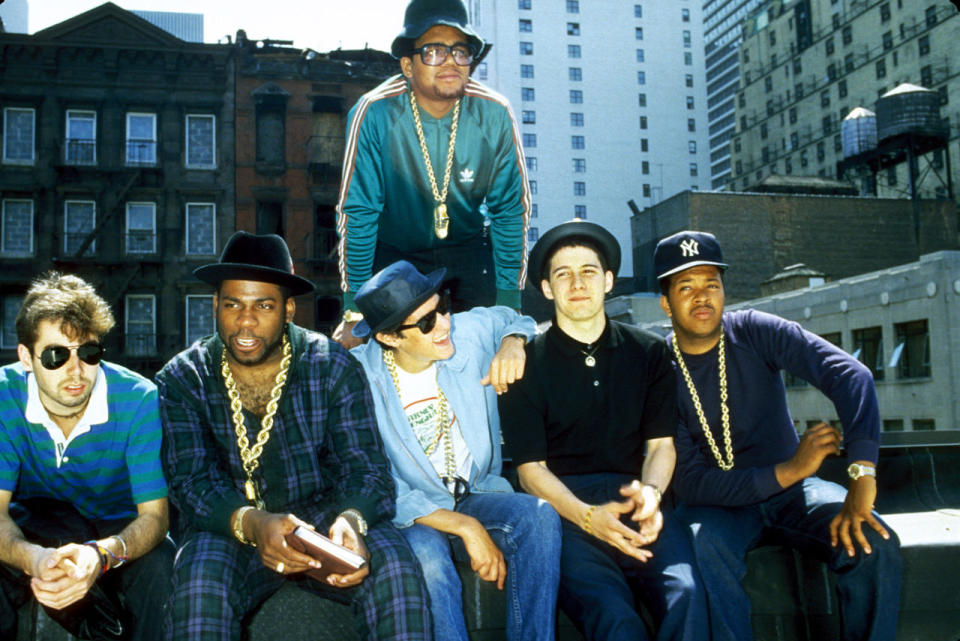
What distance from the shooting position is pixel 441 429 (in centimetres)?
391

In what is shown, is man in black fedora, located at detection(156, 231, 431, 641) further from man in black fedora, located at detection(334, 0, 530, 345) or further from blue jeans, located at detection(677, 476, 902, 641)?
blue jeans, located at detection(677, 476, 902, 641)

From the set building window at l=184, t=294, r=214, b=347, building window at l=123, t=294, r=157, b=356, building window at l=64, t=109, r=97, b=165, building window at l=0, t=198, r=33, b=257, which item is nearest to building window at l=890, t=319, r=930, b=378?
building window at l=184, t=294, r=214, b=347

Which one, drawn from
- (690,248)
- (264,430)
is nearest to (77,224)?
(264,430)

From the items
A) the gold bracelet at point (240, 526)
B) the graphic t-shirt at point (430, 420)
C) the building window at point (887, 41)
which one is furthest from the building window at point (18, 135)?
the building window at point (887, 41)

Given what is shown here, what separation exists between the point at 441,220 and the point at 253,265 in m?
1.45

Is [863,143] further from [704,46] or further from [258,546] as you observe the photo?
[258,546]

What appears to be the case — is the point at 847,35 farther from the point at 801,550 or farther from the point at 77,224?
the point at 801,550

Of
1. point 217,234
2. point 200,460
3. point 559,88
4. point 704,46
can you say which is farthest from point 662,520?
point 704,46

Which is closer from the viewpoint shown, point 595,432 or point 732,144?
point 595,432

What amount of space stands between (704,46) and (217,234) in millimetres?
80469

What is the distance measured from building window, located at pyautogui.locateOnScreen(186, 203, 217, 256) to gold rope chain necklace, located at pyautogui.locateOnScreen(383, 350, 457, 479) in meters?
24.6

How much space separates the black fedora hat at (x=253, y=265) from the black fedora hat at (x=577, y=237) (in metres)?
1.21

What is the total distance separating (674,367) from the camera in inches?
161

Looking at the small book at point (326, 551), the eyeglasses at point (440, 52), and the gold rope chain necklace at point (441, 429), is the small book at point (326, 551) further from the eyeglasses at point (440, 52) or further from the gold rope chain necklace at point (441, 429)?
the eyeglasses at point (440, 52)
